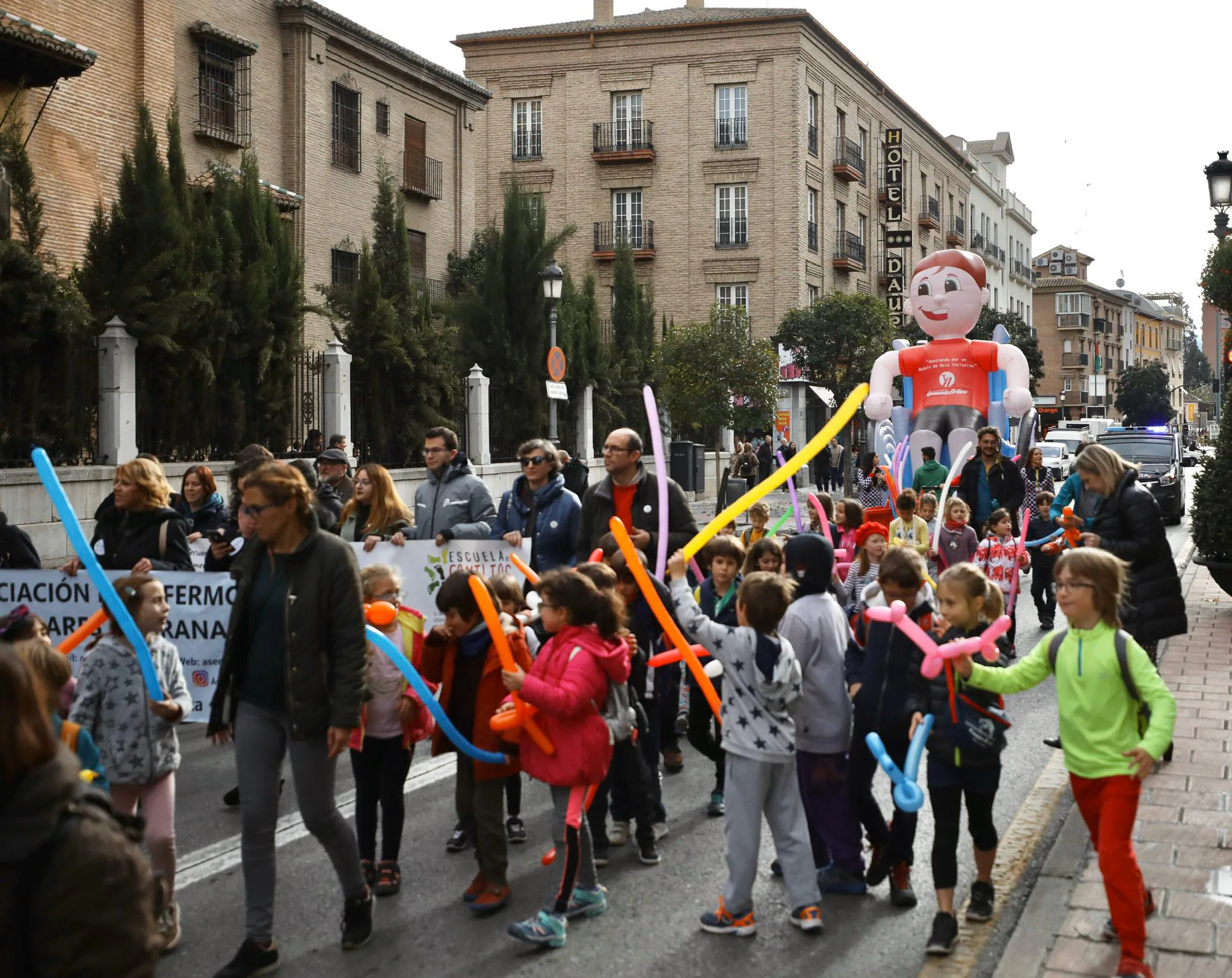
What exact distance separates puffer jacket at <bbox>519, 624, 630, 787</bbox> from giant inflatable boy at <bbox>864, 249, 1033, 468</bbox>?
11264mm

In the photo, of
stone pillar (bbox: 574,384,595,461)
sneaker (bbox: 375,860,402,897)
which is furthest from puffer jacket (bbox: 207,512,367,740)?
stone pillar (bbox: 574,384,595,461)

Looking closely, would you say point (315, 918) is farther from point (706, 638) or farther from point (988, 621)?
point (988, 621)

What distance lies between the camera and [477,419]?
26.3 m

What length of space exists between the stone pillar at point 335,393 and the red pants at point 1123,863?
18350 mm

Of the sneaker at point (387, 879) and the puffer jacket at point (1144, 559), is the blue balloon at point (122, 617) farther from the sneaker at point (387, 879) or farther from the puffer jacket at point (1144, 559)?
the puffer jacket at point (1144, 559)

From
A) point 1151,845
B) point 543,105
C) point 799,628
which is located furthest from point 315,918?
point 543,105

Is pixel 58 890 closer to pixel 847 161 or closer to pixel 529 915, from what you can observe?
pixel 529 915

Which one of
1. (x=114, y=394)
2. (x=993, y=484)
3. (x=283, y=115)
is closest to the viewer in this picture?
(x=993, y=484)

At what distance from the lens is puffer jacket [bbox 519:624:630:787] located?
16.5 ft

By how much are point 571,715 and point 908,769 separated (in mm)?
1225

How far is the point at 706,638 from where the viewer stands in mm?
5145

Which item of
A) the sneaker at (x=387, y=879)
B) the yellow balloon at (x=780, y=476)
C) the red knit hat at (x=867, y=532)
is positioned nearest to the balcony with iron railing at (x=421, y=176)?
the red knit hat at (x=867, y=532)

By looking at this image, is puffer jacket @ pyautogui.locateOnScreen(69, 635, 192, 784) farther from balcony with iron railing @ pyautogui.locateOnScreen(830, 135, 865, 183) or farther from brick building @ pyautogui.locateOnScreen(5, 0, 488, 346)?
balcony with iron railing @ pyautogui.locateOnScreen(830, 135, 865, 183)

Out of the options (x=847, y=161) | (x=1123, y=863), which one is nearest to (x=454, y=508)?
(x=1123, y=863)
